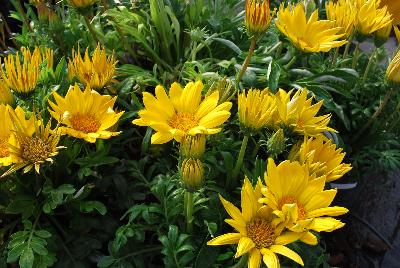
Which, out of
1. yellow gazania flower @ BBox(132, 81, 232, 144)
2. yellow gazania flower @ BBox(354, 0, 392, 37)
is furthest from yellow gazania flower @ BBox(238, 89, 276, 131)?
yellow gazania flower @ BBox(354, 0, 392, 37)

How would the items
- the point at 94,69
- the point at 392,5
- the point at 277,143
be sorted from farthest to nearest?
the point at 392,5
the point at 94,69
the point at 277,143

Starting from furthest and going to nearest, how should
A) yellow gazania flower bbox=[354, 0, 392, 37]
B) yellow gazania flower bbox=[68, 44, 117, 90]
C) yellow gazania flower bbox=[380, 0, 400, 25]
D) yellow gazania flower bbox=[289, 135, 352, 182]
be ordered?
yellow gazania flower bbox=[380, 0, 400, 25] → yellow gazania flower bbox=[354, 0, 392, 37] → yellow gazania flower bbox=[68, 44, 117, 90] → yellow gazania flower bbox=[289, 135, 352, 182]

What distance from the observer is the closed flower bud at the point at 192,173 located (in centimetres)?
102

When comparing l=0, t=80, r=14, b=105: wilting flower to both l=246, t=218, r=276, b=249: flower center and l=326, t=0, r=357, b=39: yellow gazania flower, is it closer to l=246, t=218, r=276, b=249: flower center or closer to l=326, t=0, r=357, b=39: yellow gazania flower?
l=246, t=218, r=276, b=249: flower center

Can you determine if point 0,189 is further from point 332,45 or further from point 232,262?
point 332,45

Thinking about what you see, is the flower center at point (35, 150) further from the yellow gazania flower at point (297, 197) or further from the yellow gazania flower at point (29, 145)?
the yellow gazania flower at point (297, 197)

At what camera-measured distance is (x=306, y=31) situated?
4.55 ft

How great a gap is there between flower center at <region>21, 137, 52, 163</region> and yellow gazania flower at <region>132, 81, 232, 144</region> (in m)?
0.19

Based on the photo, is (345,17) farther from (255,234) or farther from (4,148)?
(4,148)

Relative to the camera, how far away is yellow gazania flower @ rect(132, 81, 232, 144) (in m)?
1.08

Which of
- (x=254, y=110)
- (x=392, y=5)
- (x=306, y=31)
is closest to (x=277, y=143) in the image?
(x=254, y=110)

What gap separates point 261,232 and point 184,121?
286mm

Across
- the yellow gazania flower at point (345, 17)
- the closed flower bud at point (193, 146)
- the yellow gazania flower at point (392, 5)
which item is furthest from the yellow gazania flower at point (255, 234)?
the yellow gazania flower at point (392, 5)

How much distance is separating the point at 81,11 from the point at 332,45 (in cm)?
63
